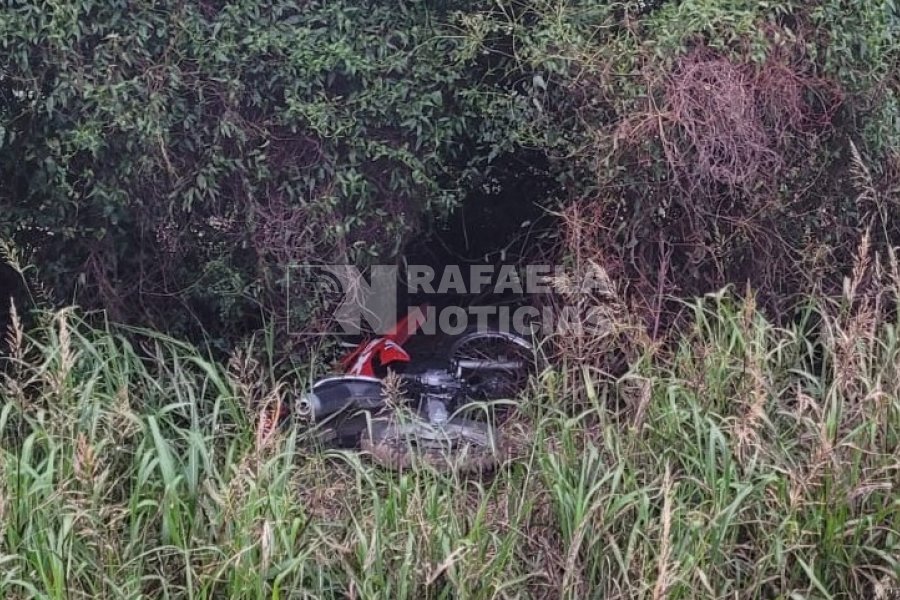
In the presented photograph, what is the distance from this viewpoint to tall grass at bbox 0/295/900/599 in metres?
2.90

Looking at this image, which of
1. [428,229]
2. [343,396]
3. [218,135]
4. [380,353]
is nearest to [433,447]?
[343,396]

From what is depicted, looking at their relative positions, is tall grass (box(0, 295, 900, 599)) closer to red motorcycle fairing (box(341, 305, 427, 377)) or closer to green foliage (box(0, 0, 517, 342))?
green foliage (box(0, 0, 517, 342))

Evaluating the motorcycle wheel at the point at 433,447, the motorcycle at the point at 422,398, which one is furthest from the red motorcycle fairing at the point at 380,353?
the motorcycle wheel at the point at 433,447

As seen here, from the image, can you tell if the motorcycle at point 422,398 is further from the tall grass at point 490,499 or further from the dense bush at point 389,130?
the dense bush at point 389,130

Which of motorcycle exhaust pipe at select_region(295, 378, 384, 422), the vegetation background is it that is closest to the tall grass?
the vegetation background

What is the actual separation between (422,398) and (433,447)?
39.8 inches

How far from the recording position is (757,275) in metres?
4.61

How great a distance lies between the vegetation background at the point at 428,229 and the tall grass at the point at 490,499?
0.01m

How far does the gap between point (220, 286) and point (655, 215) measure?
2.15 m

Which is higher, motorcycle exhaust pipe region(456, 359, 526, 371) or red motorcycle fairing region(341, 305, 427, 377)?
red motorcycle fairing region(341, 305, 427, 377)

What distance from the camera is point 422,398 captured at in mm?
4645

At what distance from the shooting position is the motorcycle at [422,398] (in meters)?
3.52

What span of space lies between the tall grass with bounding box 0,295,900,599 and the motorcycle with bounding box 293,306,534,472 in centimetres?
12

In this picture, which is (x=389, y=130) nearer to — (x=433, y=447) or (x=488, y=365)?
(x=488, y=365)
